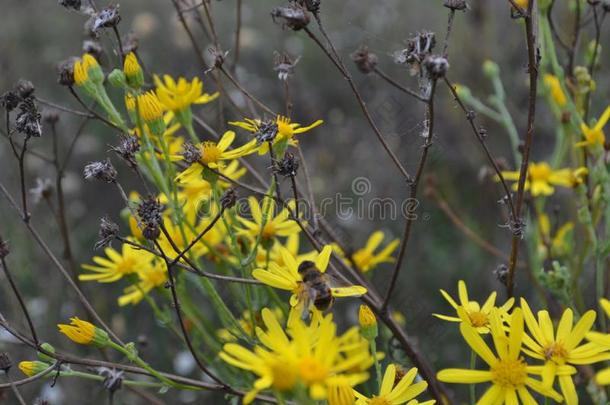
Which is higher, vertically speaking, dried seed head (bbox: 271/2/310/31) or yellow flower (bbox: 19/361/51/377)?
Answer: dried seed head (bbox: 271/2/310/31)

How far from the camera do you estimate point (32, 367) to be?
1474 mm

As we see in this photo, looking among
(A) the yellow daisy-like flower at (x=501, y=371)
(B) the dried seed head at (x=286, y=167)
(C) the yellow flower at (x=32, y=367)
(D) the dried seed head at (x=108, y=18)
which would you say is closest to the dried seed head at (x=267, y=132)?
(B) the dried seed head at (x=286, y=167)

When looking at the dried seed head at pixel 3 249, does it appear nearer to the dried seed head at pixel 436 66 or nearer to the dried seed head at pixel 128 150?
the dried seed head at pixel 128 150

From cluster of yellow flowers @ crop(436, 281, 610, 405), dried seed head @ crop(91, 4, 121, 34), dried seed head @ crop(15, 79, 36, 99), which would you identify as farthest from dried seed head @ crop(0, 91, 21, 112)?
cluster of yellow flowers @ crop(436, 281, 610, 405)

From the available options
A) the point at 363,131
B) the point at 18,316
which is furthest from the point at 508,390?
the point at 363,131

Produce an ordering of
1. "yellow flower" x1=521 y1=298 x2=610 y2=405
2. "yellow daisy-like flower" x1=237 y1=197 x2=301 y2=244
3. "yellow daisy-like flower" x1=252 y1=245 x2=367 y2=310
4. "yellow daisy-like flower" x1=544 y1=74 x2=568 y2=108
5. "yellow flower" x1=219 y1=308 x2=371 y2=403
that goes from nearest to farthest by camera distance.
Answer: "yellow flower" x1=219 y1=308 x2=371 y2=403 < "yellow flower" x1=521 y1=298 x2=610 y2=405 < "yellow daisy-like flower" x1=252 y1=245 x2=367 y2=310 < "yellow daisy-like flower" x1=237 y1=197 x2=301 y2=244 < "yellow daisy-like flower" x1=544 y1=74 x2=568 y2=108

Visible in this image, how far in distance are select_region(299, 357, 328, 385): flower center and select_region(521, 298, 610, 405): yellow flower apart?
1.26 ft

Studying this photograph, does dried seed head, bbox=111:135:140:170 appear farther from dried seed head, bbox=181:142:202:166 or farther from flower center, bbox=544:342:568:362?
flower center, bbox=544:342:568:362

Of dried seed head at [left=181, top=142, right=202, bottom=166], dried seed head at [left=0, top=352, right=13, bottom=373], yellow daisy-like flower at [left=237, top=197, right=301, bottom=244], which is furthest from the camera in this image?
yellow daisy-like flower at [left=237, top=197, right=301, bottom=244]

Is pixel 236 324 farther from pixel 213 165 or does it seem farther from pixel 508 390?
pixel 508 390

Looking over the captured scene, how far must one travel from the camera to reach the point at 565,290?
5.60ft

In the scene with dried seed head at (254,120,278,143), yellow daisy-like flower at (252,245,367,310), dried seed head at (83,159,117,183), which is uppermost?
dried seed head at (254,120,278,143)

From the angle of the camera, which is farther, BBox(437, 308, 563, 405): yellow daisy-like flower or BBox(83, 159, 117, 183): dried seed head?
BBox(83, 159, 117, 183): dried seed head

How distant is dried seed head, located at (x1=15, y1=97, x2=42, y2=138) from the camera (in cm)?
154
